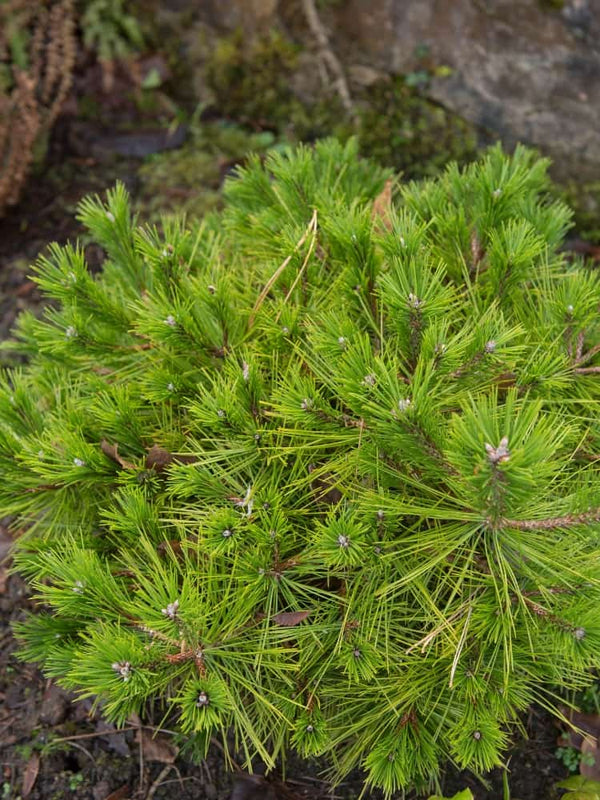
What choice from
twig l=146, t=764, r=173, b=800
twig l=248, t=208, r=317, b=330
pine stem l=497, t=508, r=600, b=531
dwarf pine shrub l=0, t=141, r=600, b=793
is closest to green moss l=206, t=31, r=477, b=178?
dwarf pine shrub l=0, t=141, r=600, b=793

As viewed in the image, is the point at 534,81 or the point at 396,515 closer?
the point at 396,515

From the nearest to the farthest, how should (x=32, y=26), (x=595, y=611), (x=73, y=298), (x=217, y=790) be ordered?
(x=595, y=611) → (x=73, y=298) → (x=217, y=790) → (x=32, y=26)

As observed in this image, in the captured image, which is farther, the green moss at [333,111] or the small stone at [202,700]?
the green moss at [333,111]

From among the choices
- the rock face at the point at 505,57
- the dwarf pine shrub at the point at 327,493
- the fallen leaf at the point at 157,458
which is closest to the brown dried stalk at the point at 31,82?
the rock face at the point at 505,57

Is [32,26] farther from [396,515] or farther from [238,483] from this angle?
[396,515]

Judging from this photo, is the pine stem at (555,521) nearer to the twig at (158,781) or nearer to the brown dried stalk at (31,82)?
the twig at (158,781)

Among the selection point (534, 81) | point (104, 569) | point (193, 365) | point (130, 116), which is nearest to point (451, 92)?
point (534, 81)

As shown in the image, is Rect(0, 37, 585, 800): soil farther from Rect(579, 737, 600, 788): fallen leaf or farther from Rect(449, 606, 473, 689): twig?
Rect(449, 606, 473, 689): twig
